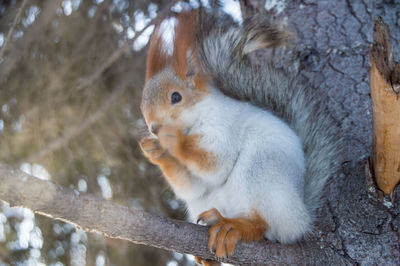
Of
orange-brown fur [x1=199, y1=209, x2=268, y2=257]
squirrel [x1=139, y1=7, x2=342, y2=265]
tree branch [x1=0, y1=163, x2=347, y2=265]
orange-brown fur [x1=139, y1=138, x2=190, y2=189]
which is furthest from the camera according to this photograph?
orange-brown fur [x1=139, y1=138, x2=190, y2=189]

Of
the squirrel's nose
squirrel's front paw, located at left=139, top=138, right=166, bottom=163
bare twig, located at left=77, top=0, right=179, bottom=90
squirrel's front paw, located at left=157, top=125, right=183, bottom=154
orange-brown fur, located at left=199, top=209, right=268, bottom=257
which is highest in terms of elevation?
bare twig, located at left=77, top=0, right=179, bottom=90

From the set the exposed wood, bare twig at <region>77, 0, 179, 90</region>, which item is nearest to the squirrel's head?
bare twig at <region>77, 0, 179, 90</region>

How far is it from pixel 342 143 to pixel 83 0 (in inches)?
49.9

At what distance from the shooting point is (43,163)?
5.80 feet

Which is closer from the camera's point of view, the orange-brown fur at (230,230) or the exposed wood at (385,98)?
the exposed wood at (385,98)

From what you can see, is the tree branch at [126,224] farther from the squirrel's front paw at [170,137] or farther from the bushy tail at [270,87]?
the squirrel's front paw at [170,137]

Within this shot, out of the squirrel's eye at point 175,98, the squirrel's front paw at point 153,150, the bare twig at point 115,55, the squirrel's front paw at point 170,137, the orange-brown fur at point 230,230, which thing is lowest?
the orange-brown fur at point 230,230

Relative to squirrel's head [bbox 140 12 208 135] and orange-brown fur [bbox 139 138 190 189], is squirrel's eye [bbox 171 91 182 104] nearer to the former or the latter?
squirrel's head [bbox 140 12 208 135]

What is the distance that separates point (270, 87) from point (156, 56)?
0.43m

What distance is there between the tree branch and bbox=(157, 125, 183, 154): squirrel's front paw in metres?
0.33

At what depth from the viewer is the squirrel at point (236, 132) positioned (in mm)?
1292

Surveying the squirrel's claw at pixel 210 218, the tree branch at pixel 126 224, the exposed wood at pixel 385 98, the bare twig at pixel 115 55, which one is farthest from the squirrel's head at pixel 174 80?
the exposed wood at pixel 385 98

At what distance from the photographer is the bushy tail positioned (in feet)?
4.61

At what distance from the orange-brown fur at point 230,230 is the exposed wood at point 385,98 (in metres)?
0.39
